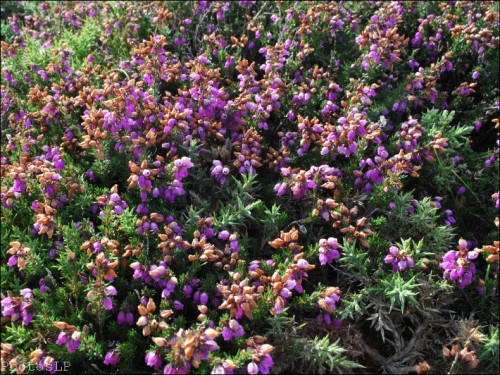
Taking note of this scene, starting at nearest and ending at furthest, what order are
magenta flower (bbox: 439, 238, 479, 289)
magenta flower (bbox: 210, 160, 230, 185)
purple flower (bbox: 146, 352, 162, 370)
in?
purple flower (bbox: 146, 352, 162, 370) < magenta flower (bbox: 439, 238, 479, 289) < magenta flower (bbox: 210, 160, 230, 185)

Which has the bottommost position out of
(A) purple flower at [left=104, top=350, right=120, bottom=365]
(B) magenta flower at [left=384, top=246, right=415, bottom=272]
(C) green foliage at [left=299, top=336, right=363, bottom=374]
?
(C) green foliage at [left=299, top=336, right=363, bottom=374]

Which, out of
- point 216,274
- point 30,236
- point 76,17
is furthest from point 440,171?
point 76,17

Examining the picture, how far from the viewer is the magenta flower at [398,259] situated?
9.98 ft

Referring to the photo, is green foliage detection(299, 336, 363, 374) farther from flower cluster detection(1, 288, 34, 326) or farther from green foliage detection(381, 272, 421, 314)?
flower cluster detection(1, 288, 34, 326)

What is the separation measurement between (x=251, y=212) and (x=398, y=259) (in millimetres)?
1023

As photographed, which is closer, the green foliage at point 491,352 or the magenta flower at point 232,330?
the magenta flower at point 232,330

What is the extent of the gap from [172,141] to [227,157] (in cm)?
40

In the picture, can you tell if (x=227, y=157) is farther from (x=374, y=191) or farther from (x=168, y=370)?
(x=168, y=370)

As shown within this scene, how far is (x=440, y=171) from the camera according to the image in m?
3.79

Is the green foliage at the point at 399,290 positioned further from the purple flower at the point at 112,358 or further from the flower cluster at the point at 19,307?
the flower cluster at the point at 19,307

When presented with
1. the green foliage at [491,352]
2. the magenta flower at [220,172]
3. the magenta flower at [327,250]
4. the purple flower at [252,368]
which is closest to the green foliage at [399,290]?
the magenta flower at [327,250]

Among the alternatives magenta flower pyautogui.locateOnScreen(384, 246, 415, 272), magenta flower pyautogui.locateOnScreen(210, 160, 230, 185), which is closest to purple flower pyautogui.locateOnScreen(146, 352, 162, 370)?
magenta flower pyautogui.locateOnScreen(210, 160, 230, 185)

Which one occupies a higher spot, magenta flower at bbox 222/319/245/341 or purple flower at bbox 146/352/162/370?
magenta flower at bbox 222/319/245/341

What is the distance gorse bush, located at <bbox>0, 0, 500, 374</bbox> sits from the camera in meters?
2.84
